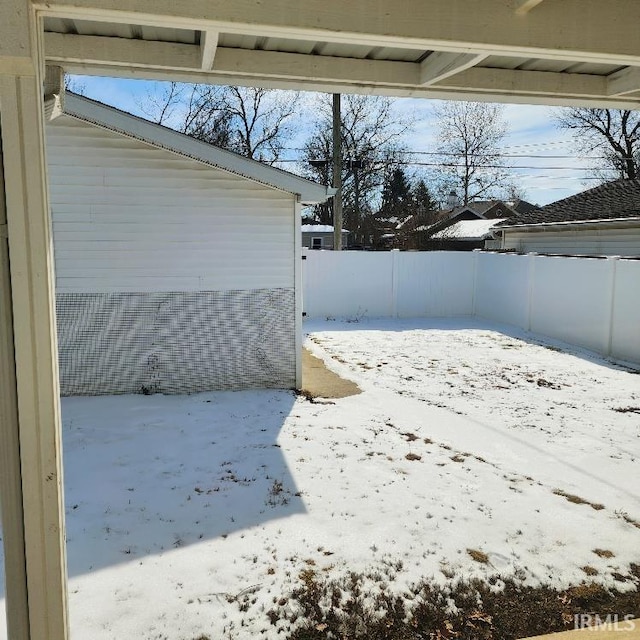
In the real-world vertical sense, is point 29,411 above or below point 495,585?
above

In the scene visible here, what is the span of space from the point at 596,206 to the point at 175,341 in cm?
1168

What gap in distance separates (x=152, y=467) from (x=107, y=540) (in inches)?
47.0

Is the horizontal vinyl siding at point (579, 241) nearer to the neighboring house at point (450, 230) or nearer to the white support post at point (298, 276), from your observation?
the white support post at point (298, 276)

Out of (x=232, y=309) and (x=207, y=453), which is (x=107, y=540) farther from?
(x=232, y=309)

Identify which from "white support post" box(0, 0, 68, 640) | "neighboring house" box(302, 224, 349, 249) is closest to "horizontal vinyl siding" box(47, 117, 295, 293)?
"white support post" box(0, 0, 68, 640)

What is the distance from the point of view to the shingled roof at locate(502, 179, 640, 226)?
1246 cm

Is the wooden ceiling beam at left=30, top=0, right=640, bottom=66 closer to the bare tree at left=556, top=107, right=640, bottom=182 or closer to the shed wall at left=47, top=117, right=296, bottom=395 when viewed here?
the shed wall at left=47, top=117, right=296, bottom=395

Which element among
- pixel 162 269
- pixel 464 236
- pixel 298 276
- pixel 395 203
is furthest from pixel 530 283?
pixel 395 203

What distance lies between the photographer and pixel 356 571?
3.14m

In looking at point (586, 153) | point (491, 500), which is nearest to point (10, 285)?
point (491, 500)

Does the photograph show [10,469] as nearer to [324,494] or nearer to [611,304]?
[324,494]

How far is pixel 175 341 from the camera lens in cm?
686

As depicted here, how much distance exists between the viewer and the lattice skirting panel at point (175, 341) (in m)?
6.61

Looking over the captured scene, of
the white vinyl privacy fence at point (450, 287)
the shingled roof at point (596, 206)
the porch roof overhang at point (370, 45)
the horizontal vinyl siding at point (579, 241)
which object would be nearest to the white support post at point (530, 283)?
the white vinyl privacy fence at point (450, 287)
